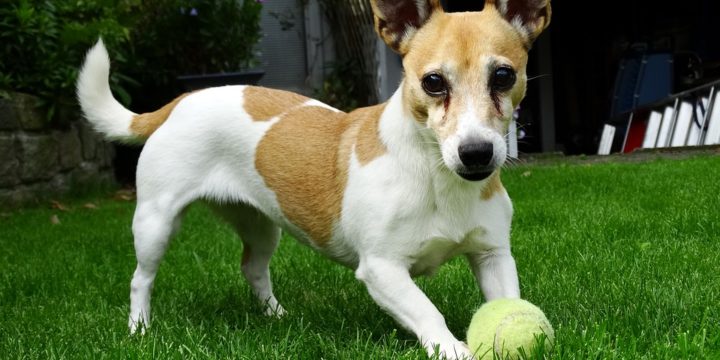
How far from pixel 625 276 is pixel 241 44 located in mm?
5525

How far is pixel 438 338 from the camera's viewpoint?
2.15 metres

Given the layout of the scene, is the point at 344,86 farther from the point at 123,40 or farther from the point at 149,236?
the point at 149,236

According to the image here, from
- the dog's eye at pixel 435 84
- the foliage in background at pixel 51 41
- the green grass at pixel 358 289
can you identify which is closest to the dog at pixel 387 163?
the dog's eye at pixel 435 84

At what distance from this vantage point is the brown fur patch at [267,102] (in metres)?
2.89

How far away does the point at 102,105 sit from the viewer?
3.24 meters

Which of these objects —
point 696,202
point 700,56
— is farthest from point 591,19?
point 696,202

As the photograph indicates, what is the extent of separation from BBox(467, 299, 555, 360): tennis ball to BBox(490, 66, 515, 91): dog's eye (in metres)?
0.58

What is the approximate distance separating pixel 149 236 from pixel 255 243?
19.0 inches

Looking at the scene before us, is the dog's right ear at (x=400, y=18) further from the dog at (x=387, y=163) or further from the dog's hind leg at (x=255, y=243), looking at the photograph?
the dog's hind leg at (x=255, y=243)

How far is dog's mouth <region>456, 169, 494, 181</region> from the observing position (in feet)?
6.72

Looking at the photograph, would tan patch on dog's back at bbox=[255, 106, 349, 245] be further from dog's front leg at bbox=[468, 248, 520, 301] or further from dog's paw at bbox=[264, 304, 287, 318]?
dog's front leg at bbox=[468, 248, 520, 301]

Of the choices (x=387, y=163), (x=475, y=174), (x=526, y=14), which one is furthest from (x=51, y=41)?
(x=475, y=174)

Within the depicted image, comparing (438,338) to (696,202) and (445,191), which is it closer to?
(445,191)

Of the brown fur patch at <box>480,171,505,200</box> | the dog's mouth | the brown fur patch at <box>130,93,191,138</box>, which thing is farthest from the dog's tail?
the dog's mouth
